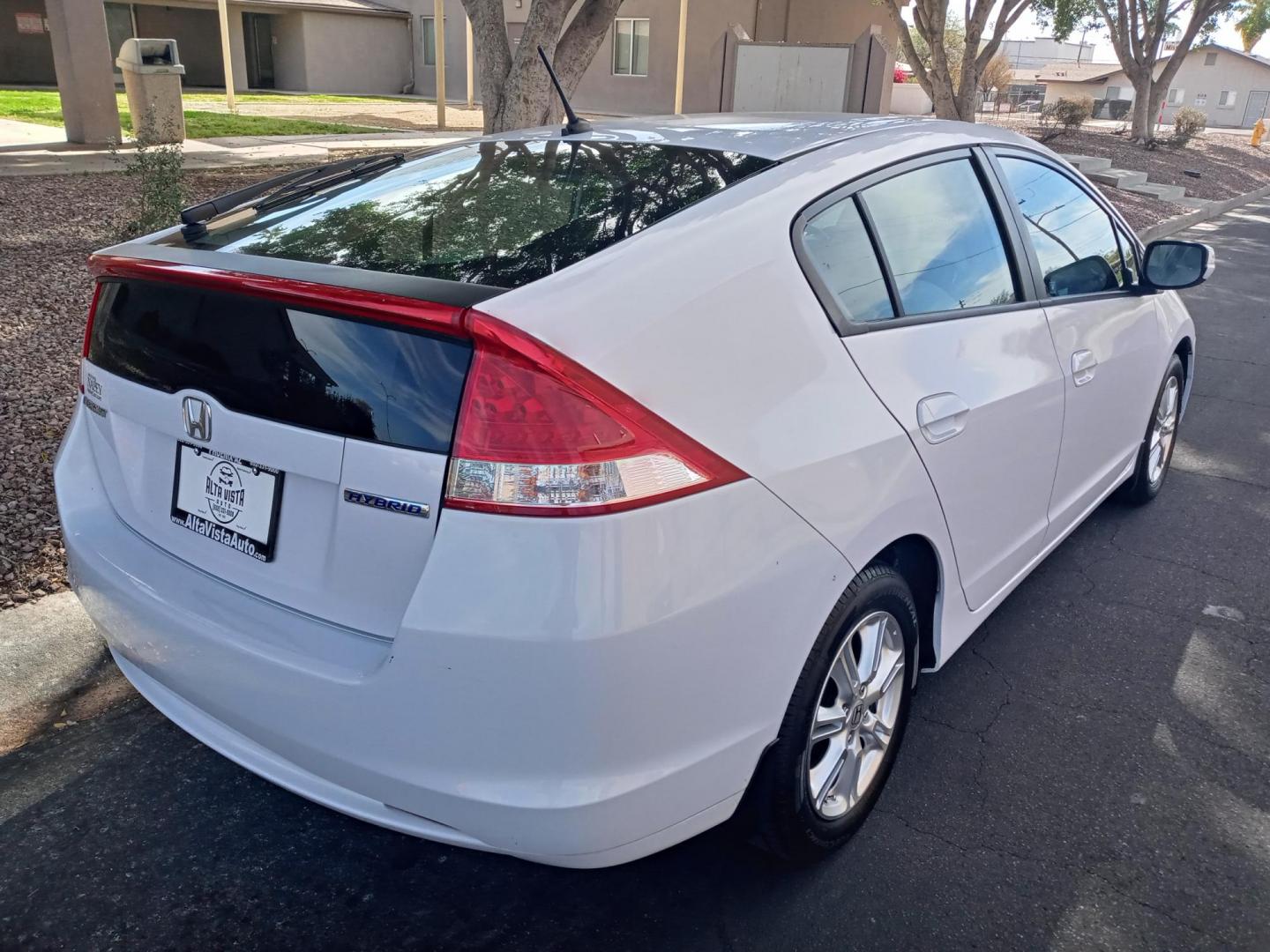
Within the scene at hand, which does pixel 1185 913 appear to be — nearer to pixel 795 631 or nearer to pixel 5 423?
pixel 795 631

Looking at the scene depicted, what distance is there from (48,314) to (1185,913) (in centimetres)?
628

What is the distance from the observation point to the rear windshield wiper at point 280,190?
2.68 meters

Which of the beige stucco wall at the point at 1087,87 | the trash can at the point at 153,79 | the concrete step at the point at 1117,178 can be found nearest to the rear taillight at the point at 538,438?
the trash can at the point at 153,79

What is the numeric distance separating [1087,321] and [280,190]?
2648mm

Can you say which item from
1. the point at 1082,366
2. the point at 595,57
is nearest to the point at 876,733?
the point at 1082,366

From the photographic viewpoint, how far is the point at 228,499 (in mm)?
2180

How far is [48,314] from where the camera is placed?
19.9ft

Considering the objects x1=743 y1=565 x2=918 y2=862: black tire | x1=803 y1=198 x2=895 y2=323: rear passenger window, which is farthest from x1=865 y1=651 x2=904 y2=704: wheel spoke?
x1=803 y1=198 x2=895 y2=323: rear passenger window

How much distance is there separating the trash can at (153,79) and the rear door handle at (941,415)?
12784 mm

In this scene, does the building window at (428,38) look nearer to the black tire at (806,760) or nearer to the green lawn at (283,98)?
the green lawn at (283,98)

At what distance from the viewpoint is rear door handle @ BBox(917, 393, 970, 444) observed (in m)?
2.51

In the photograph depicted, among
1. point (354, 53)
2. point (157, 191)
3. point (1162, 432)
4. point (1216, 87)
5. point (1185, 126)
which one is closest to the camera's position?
point (1162, 432)

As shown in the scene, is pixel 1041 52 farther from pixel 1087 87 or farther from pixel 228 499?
pixel 228 499

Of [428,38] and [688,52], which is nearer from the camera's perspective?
[688,52]
